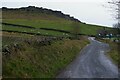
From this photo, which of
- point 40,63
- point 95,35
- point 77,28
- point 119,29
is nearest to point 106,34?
point 95,35

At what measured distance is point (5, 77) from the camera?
20219mm

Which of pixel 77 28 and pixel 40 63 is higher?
pixel 40 63

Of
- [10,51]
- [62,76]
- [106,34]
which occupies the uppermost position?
[10,51]

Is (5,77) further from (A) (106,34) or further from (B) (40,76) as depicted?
(A) (106,34)

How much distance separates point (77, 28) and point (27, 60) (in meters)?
102

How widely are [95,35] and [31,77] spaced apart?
421 ft

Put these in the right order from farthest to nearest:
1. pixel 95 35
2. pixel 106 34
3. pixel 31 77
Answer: pixel 106 34 → pixel 95 35 → pixel 31 77

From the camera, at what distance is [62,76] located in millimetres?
25688

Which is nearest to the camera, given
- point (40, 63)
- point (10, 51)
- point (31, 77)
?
point (31, 77)

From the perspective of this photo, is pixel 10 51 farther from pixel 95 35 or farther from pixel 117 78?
pixel 95 35

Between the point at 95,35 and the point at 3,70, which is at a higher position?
the point at 3,70

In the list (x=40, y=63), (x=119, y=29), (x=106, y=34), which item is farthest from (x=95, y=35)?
(x=40, y=63)

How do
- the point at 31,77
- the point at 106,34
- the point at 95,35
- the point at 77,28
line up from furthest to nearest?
the point at 106,34
the point at 95,35
the point at 77,28
the point at 31,77

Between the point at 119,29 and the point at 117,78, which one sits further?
the point at 119,29
